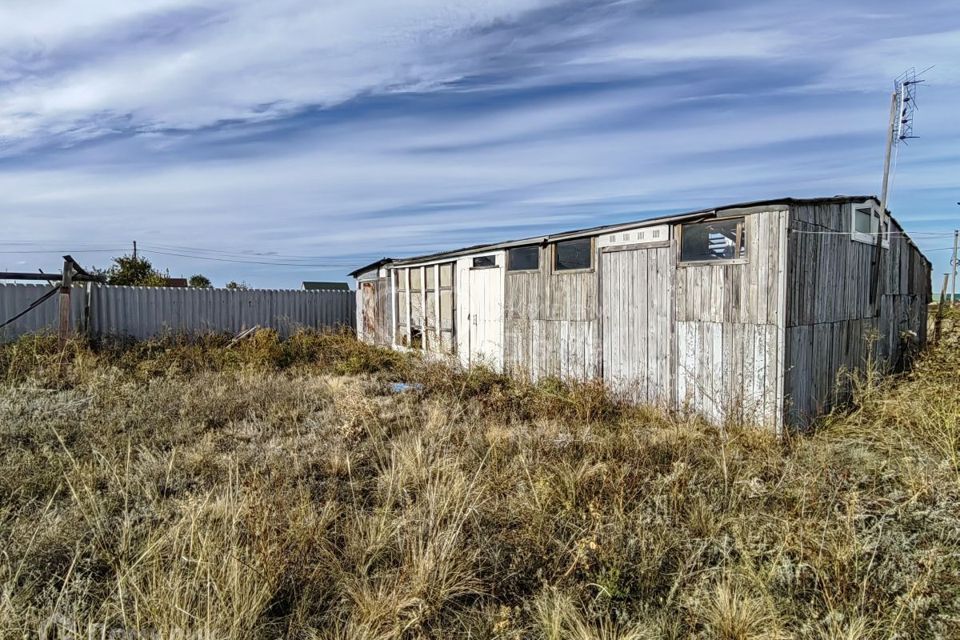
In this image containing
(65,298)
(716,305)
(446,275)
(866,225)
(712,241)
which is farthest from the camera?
(446,275)

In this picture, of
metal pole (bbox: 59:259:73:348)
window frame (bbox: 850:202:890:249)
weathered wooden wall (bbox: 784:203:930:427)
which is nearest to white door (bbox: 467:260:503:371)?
weathered wooden wall (bbox: 784:203:930:427)

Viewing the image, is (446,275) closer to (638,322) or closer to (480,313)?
(480,313)

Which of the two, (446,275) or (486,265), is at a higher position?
(486,265)

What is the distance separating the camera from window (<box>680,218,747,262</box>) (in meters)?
6.12

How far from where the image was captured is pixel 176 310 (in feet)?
46.0

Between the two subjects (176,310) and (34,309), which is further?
(176,310)

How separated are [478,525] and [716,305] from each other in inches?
167

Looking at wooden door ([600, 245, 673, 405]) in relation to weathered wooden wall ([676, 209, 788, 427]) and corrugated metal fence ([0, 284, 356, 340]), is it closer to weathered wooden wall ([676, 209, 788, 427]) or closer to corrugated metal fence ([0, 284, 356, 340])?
weathered wooden wall ([676, 209, 788, 427])

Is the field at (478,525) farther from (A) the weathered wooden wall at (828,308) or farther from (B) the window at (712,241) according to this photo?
(B) the window at (712,241)

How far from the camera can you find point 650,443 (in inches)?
207

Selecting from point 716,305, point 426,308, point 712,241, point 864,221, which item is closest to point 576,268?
point 712,241

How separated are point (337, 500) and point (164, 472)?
1767mm

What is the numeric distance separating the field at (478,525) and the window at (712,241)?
2.04m

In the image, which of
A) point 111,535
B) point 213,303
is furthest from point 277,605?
point 213,303
